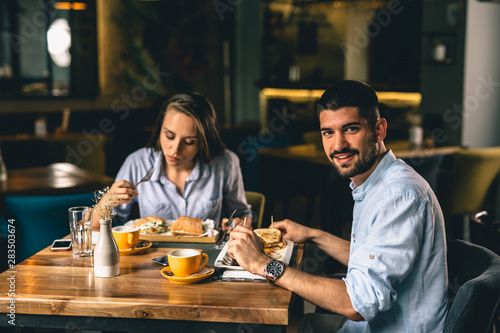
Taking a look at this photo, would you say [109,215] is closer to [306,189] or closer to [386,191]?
[386,191]

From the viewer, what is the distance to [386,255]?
1410mm

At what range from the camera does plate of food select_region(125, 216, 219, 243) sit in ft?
6.85

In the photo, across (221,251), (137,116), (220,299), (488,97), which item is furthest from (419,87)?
A: (220,299)

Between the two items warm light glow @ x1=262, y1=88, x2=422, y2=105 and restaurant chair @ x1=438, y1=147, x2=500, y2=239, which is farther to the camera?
warm light glow @ x1=262, y1=88, x2=422, y2=105

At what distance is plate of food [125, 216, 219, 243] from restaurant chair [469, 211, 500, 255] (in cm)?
115

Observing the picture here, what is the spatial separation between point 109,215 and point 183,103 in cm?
95

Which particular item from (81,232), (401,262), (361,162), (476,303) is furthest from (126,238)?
(476,303)

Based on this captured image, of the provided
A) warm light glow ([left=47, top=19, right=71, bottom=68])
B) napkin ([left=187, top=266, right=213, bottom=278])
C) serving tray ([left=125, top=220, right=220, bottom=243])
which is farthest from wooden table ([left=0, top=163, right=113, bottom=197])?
warm light glow ([left=47, top=19, right=71, bottom=68])

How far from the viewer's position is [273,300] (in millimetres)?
1460

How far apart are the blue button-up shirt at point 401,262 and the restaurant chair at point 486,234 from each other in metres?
0.85

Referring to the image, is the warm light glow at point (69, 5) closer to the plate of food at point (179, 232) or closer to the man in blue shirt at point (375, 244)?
the plate of food at point (179, 232)

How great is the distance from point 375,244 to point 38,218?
1.85m

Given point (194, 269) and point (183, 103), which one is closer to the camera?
point (194, 269)

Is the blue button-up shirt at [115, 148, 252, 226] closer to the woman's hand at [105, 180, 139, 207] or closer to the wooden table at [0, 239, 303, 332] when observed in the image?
the woman's hand at [105, 180, 139, 207]
